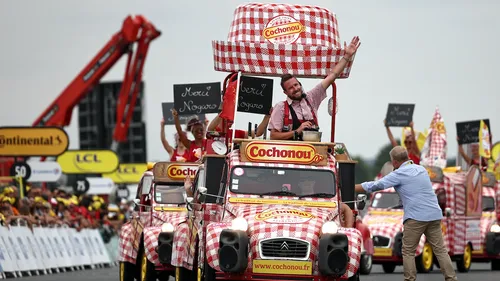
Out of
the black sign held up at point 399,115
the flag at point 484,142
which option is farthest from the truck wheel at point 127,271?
the black sign held up at point 399,115

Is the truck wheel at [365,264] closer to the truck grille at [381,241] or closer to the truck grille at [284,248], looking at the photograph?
the truck grille at [381,241]

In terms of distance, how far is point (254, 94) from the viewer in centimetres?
2158

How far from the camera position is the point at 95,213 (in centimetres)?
4516

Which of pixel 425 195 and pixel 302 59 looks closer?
pixel 425 195

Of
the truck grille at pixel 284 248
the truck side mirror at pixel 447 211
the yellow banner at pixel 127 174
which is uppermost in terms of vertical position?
the truck grille at pixel 284 248

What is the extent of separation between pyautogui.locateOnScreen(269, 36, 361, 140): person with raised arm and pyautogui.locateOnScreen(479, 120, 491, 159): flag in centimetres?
1697

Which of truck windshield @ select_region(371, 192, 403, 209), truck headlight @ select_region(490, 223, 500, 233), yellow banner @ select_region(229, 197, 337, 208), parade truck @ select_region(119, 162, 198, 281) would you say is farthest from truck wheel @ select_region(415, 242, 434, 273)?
yellow banner @ select_region(229, 197, 337, 208)

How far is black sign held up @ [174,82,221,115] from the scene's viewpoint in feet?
93.7

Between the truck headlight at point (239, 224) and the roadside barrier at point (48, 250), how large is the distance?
41.9 ft

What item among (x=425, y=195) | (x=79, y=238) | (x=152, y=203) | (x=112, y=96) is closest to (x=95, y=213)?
(x=79, y=238)

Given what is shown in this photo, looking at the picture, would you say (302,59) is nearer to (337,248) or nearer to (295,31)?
(295,31)

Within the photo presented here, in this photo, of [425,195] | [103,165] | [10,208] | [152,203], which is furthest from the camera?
[103,165]

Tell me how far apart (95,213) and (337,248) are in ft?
92.0

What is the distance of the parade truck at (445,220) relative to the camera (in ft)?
108
